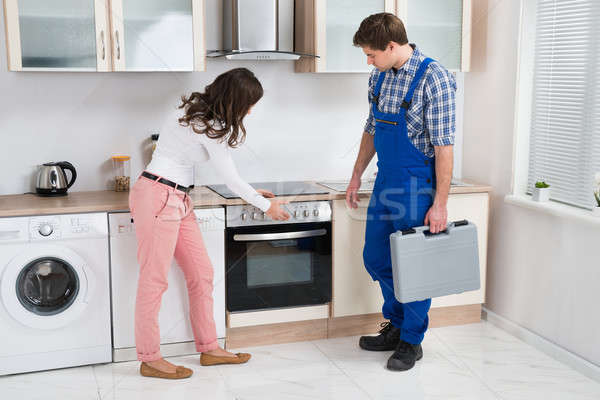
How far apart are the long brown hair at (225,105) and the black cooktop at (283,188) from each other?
1.65 ft

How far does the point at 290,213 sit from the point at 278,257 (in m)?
0.22

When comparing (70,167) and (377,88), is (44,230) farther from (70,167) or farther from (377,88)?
Answer: (377,88)

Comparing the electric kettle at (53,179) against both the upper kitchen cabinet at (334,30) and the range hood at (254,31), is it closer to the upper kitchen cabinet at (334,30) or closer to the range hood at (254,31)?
the range hood at (254,31)

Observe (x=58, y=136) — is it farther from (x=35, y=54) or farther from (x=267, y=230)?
(x=267, y=230)

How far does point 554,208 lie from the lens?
10.0ft

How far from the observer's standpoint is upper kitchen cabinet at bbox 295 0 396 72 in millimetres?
3217

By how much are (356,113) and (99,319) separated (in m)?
1.71

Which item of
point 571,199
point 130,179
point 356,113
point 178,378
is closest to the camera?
point 178,378

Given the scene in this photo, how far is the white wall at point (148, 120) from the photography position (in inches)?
125

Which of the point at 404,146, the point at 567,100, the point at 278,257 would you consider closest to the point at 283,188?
the point at 278,257

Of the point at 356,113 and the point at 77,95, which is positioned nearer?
the point at 77,95

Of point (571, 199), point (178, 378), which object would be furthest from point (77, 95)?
point (571, 199)

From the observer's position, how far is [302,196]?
3.10 m

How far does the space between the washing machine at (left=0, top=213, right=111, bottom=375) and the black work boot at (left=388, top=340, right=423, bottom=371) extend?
4.18 feet
